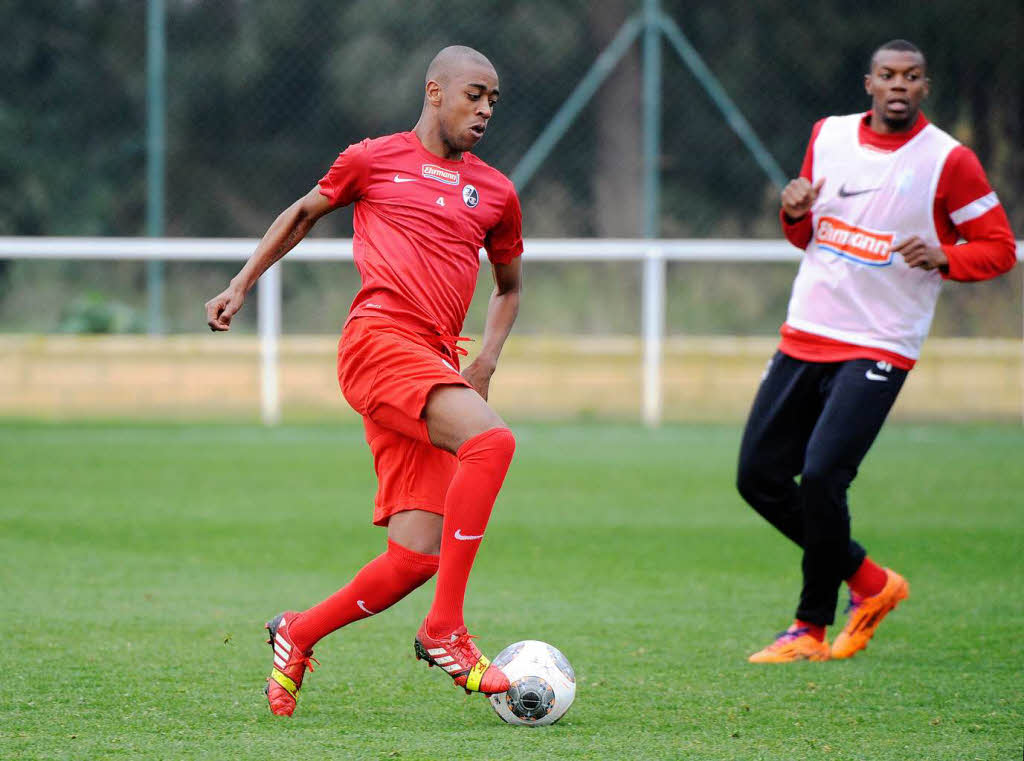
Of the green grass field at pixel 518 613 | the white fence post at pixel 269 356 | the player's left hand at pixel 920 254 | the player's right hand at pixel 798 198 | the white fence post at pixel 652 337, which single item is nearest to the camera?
the green grass field at pixel 518 613

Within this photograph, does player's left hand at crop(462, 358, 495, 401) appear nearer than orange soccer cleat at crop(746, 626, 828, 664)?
Yes

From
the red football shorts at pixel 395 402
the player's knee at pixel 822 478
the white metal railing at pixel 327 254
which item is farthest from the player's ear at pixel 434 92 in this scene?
the white metal railing at pixel 327 254

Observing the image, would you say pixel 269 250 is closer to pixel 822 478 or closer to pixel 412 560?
pixel 412 560

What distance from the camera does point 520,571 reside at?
282 inches

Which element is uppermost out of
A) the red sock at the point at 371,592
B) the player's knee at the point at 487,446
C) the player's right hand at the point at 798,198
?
the player's right hand at the point at 798,198

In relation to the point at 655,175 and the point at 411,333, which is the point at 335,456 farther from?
the point at 411,333

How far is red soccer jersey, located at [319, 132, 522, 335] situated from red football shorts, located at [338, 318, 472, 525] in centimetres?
8

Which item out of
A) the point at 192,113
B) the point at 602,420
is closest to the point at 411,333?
the point at 602,420

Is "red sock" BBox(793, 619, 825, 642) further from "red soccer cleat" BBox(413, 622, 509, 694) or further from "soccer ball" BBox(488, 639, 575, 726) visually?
"red soccer cleat" BBox(413, 622, 509, 694)

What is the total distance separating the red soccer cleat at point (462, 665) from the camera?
14.1ft

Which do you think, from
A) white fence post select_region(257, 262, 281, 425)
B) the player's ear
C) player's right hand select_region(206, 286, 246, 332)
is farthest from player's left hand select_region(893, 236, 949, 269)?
white fence post select_region(257, 262, 281, 425)

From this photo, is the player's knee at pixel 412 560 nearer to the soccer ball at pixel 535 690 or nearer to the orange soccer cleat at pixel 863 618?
the soccer ball at pixel 535 690

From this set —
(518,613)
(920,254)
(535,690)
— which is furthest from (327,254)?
(535,690)

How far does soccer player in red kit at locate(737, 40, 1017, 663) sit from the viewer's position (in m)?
5.36
